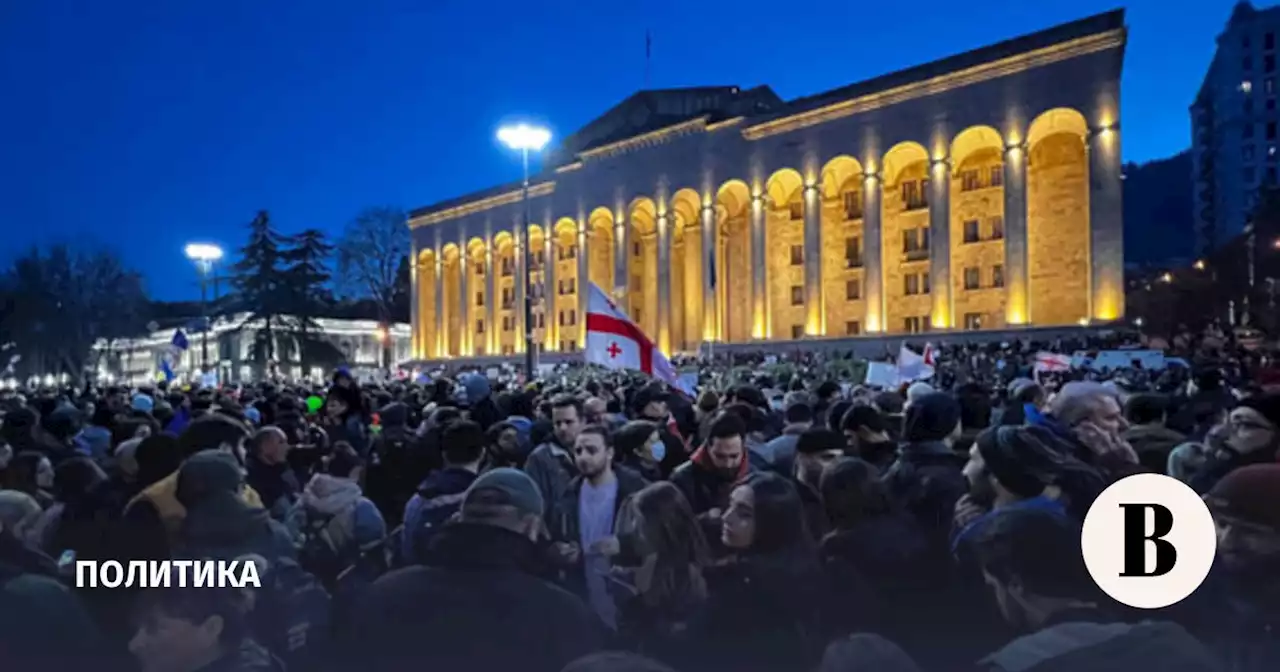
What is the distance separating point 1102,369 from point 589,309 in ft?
41.1

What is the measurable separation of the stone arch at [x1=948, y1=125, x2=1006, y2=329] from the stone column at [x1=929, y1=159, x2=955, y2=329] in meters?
0.46

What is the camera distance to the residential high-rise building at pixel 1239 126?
258 ft

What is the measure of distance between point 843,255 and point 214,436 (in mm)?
45523

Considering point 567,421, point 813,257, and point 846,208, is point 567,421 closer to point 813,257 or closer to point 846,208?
point 813,257

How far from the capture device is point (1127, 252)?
106 m

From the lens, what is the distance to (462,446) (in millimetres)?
4652

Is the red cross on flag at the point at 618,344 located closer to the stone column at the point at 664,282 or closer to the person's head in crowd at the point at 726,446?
the person's head in crowd at the point at 726,446

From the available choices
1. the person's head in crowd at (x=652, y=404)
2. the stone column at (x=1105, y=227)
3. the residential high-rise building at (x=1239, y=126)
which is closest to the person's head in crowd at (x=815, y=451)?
the person's head in crowd at (x=652, y=404)

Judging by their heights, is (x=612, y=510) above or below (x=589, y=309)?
below

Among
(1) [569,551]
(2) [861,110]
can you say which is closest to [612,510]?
(1) [569,551]

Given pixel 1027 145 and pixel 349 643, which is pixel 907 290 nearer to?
pixel 1027 145

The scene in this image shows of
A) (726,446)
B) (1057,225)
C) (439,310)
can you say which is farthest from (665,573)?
(439,310)

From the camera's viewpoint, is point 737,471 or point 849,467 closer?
point 849,467

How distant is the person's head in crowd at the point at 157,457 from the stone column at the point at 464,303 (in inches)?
2483
